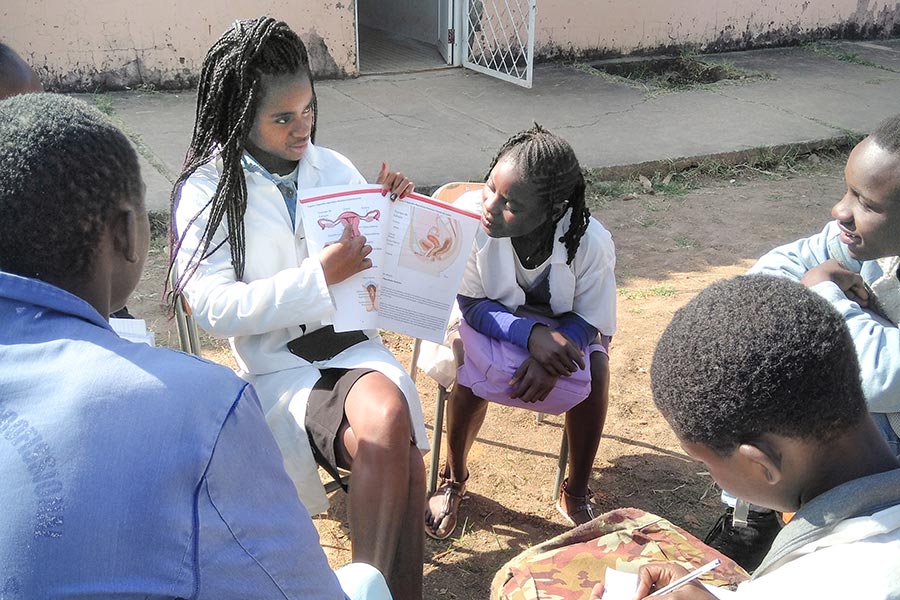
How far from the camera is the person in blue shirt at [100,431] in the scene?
105 centimetres

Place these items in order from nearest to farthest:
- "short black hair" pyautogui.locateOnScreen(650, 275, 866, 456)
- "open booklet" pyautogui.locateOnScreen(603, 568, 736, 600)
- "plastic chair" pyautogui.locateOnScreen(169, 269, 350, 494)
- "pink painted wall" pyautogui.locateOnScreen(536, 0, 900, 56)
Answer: "short black hair" pyautogui.locateOnScreen(650, 275, 866, 456), "open booklet" pyautogui.locateOnScreen(603, 568, 736, 600), "plastic chair" pyautogui.locateOnScreen(169, 269, 350, 494), "pink painted wall" pyautogui.locateOnScreen(536, 0, 900, 56)

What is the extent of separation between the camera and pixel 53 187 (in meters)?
1.17

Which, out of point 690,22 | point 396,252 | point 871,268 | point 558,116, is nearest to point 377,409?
point 396,252

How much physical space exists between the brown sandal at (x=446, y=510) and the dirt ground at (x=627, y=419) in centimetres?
4

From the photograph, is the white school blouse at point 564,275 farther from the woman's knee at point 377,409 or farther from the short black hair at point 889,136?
the short black hair at point 889,136

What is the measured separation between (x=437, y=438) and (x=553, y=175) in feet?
3.17

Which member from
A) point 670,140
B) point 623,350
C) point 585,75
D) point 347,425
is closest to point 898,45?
point 585,75

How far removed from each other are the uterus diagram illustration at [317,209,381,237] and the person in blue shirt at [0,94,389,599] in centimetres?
112

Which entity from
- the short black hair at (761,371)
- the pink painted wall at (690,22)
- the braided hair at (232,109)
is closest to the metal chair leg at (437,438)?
the braided hair at (232,109)

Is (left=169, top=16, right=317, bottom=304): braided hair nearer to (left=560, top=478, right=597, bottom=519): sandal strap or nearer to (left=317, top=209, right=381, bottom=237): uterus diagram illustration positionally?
(left=317, top=209, right=381, bottom=237): uterus diagram illustration

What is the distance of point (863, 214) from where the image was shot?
2033 millimetres

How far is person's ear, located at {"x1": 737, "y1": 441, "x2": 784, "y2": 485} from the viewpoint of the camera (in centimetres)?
141

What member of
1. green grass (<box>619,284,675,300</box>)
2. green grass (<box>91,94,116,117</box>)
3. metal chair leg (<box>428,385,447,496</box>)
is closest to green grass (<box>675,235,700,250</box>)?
green grass (<box>619,284,675,300</box>)

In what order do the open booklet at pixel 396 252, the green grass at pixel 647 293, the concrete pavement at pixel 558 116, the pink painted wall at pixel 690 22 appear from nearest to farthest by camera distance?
the open booklet at pixel 396 252 → the green grass at pixel 647 293 → the concrete pavement at pixel 558 116 → the pink painted wall at pixel 690 22
